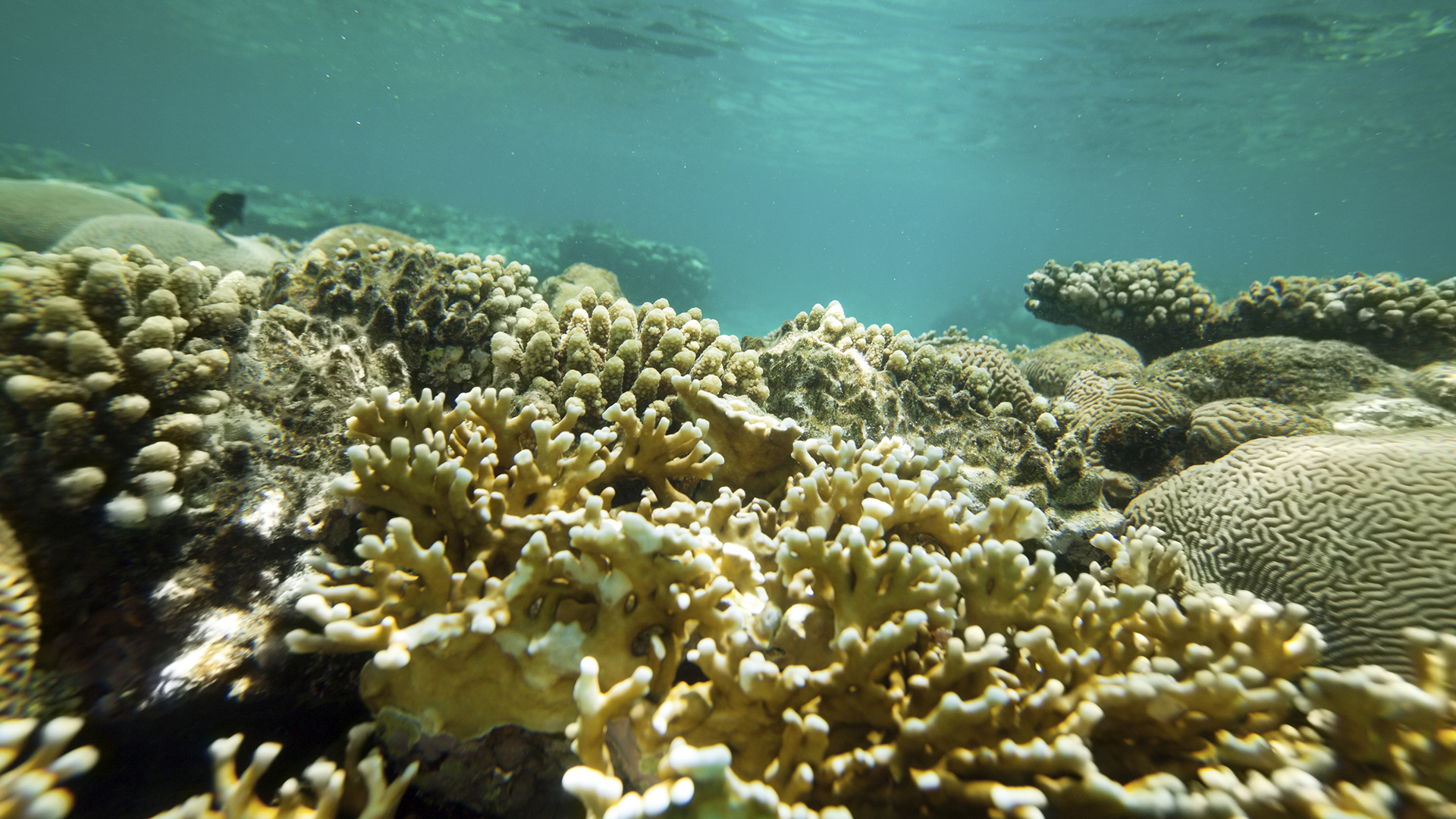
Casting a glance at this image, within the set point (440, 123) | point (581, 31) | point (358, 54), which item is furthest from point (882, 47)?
point (440, 123)

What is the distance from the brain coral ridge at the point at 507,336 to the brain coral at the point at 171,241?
20.6 ft

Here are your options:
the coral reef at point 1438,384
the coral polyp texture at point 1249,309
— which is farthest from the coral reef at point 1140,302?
the coral reef at point 1438,384

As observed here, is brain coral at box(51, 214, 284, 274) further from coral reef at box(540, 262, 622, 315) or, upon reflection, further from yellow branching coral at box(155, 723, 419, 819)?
yellow branching coral at box(155, 723, 419, 819)

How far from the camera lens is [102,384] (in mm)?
1918

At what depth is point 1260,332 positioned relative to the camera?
20.4 ft

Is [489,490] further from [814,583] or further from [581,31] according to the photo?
[581,31]

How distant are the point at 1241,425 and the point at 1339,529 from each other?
1.79 meters

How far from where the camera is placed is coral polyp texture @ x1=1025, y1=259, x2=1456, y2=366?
5156 mm

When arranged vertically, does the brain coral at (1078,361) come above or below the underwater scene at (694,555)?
above

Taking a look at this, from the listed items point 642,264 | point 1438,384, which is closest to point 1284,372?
point 1438,384

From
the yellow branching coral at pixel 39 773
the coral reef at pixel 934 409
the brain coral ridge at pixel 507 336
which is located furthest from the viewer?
the coral reef at pixel 934 409

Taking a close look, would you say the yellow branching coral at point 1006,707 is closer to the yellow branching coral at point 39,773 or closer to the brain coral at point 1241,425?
the yellow branching coral at point 39,773

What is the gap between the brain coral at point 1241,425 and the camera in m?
4.16

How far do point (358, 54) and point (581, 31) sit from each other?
34522 mm
